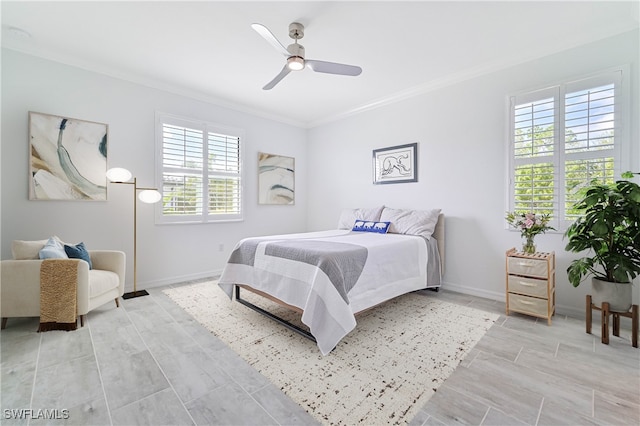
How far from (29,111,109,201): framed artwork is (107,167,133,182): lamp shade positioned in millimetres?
257

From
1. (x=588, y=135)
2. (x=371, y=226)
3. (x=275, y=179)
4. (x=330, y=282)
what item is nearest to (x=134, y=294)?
(x=330, y=282)

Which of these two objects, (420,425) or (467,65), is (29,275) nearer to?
(420,425)

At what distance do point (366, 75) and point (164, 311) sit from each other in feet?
12.1

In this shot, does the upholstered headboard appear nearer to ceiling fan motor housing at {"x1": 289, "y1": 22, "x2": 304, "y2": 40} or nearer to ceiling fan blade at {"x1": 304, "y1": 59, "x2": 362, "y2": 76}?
ceiling fan blade at {"x1": 304, "y1": 59, "x2": 362, "y2": 76}

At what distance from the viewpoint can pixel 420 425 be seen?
140 cm

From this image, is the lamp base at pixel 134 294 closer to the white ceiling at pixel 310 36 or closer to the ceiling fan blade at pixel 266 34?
the white ceiling at pixel 310 36

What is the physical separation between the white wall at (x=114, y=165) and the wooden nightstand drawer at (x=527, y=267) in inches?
148

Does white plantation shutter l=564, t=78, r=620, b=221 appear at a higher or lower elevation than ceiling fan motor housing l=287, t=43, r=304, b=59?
lower

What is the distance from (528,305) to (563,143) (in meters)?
1.73

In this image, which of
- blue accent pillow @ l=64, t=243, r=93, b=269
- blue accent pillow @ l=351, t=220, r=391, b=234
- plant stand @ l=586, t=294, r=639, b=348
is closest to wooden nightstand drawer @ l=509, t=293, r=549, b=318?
plant stand @ l=586, t=294, r=639, b=348

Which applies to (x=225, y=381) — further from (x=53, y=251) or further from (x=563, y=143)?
(x=563, y=143)

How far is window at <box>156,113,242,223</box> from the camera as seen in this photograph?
3896 mm

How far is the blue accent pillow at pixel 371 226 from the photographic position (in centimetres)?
375

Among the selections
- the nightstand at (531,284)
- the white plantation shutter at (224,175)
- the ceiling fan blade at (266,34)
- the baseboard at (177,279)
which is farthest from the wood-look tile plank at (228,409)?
the white plantation shutter at (224,175)
